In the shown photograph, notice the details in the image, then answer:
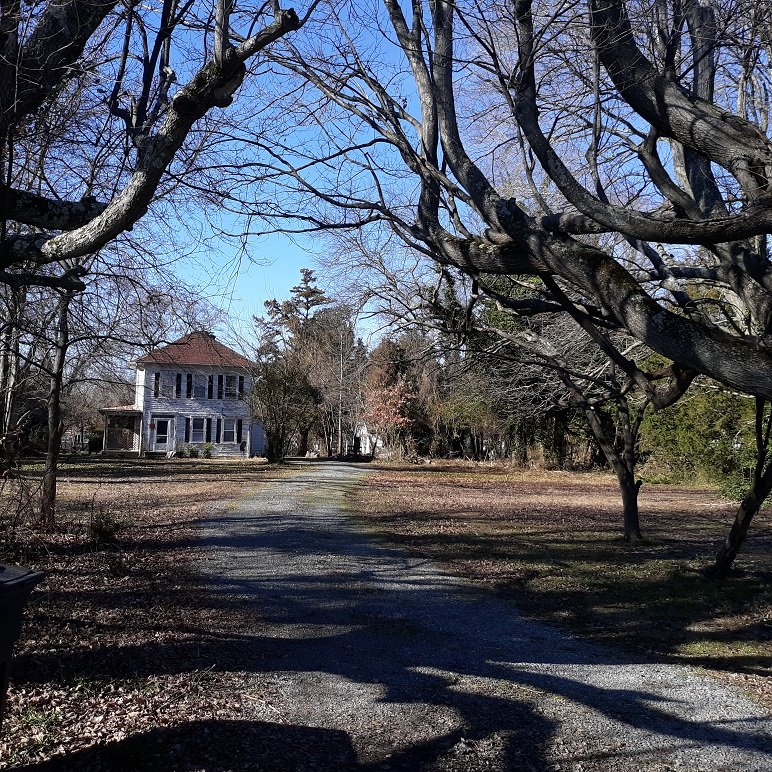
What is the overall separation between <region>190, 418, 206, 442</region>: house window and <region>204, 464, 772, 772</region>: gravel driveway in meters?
36.5

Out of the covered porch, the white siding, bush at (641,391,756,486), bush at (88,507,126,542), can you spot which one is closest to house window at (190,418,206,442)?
the white siding

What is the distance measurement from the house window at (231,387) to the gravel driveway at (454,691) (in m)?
33.5

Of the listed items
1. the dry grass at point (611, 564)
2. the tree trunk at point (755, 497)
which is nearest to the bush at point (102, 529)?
the dry grass at point (611, 564)

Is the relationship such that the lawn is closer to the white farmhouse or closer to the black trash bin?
the black trash bin

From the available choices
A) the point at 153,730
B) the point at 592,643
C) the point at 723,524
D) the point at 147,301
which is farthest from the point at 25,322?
the point at 723,524

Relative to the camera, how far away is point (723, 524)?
1797 centimetres

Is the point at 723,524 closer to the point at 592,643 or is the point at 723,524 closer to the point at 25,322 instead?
the point at 592,643

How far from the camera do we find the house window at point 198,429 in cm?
4462

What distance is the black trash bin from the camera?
3205mm

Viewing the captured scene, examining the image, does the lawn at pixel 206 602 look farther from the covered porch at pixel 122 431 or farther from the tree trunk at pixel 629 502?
the covered porch at pixel 122 431

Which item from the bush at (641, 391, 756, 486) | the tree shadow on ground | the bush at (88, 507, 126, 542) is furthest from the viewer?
the bush at (641, 391, 756, 486)

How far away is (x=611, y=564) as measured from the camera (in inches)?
446

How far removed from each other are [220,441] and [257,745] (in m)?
42.0

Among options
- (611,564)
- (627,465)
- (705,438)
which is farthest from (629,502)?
(705,438)
